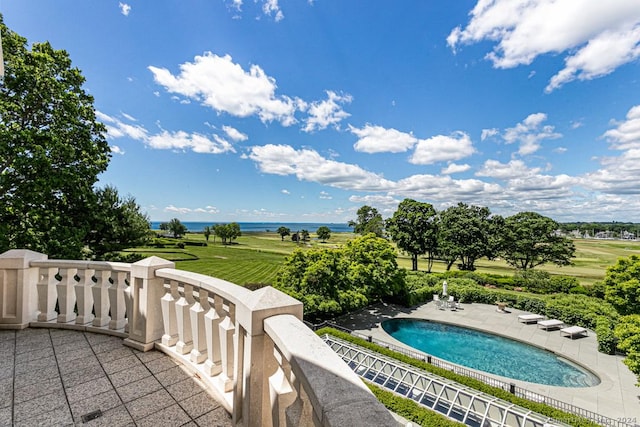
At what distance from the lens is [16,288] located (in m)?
4.07

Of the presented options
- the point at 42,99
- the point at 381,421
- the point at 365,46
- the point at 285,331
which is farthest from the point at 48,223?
the point at 365,46

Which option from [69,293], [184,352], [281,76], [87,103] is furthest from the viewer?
[281,76]

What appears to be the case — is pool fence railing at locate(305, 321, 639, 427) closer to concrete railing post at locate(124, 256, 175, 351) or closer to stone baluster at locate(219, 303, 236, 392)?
stone baluster at locate(219, 303, 236, 392)

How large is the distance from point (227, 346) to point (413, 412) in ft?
25.6

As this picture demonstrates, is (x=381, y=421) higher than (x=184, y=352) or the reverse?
higher

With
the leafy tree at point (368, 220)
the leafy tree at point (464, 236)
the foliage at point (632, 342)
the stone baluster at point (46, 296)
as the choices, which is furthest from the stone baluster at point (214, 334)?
the leafy tree at point (368, 220)

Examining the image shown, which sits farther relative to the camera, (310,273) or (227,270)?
(227,270)

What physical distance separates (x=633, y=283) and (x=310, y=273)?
1652 cm

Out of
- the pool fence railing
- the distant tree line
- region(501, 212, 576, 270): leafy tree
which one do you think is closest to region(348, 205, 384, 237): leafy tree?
the distant tree line

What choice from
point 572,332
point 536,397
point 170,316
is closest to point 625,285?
point 572,332

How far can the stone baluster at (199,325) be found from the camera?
2.64 m

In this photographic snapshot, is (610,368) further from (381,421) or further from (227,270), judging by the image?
(227,270)

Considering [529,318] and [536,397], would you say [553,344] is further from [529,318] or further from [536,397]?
[536,397]

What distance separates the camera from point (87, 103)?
37.4 feet
